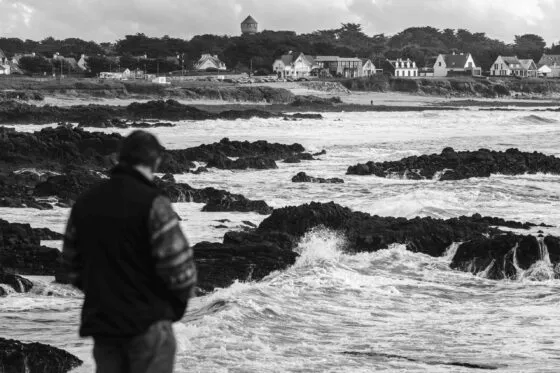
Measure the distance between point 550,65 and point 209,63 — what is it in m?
54.3

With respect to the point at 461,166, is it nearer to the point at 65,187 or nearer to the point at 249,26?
the point at 65,187

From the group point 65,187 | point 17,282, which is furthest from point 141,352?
point 65,187

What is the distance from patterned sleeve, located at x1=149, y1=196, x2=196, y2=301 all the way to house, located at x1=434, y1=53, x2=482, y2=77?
13483cm

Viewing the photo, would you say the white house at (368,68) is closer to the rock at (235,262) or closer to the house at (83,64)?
the house at (83,64)

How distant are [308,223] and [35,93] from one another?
2148 inches

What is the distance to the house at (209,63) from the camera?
121 meters

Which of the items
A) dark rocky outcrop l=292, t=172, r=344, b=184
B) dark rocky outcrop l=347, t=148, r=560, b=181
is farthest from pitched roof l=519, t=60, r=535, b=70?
dark rocky outcrop l=292, t=172, r=344, b=184

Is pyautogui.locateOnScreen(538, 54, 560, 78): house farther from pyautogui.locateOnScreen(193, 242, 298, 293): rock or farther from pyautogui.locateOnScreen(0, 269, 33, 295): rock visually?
pyautogui.locateOnScreen(0, 269, 33, 295): rock

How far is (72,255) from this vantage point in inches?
194

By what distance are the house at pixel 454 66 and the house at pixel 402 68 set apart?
125 inches

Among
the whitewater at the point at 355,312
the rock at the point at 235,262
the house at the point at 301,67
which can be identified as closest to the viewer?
the whitewater at the point at 355,312

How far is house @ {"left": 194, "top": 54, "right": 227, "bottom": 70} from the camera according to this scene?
121 meters

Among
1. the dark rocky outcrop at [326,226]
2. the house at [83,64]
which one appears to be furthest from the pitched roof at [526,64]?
the dark rocky outcrop at [326,226]

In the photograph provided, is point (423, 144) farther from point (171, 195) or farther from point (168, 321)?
point (168, 321)
